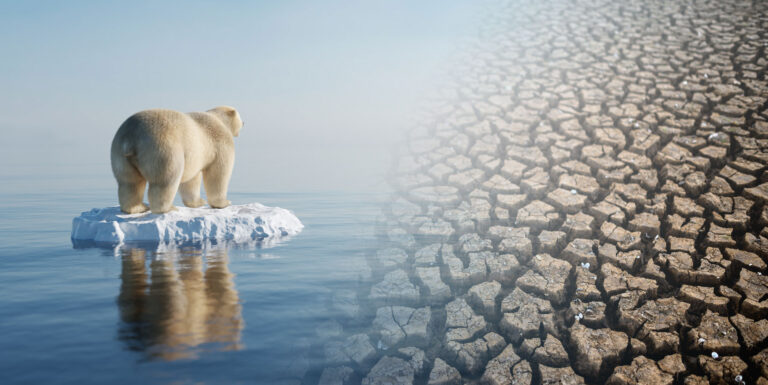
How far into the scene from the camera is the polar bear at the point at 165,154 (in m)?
2.80

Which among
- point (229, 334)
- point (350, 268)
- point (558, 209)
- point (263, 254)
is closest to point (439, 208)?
point (558, 209)

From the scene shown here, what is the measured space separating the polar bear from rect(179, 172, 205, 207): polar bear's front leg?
12 cm

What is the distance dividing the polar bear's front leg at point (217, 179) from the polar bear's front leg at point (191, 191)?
114mm

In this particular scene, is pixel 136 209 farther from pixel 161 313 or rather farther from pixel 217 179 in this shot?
pixel 161 313

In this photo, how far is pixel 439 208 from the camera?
3461 millimetres

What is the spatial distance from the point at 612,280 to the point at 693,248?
63cm

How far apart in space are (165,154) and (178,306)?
123 centimetres

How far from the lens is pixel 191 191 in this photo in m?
3.40

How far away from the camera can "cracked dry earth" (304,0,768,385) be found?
6.03 feet

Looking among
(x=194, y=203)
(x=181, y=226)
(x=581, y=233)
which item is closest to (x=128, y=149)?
(x=181, y=226)

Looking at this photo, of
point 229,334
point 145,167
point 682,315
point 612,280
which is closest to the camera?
point 229,334

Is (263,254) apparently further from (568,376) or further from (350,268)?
(568,376)

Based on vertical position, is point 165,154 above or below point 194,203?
above

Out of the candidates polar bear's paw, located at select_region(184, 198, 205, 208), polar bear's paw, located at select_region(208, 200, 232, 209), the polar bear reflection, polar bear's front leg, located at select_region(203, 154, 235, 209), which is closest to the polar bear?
polar bear's front leg, located at select_region(203, 154, 235, 209)
